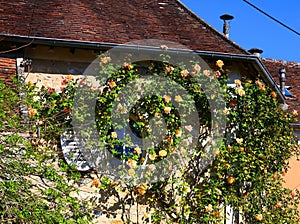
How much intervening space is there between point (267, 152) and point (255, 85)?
120 centimetres

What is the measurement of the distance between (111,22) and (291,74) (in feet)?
30.3

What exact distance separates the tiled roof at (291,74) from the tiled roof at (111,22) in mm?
5331

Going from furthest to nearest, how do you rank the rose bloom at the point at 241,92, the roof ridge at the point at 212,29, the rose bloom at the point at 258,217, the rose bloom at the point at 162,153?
the roof ridge at the point at 212,29
the rose bloom at the point at 258,217
the rose bloom at the point at 241,92
the rose bloom at the point at 162,153

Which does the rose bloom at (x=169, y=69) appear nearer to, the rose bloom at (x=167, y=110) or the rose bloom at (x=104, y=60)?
the rose bloom at (x=167, y=110)

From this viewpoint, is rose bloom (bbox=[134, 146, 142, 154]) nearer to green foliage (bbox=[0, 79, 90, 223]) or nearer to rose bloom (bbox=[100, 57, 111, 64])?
green foliage (bbox=[0, 79, 90, 223])

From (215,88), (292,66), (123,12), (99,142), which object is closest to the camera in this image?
(99,142)

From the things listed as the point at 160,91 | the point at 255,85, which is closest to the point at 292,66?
the point at 255,85

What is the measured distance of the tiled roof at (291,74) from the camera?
15.9 metres

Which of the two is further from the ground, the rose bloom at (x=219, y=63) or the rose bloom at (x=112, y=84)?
the rose bloom at (x=219, y=63)

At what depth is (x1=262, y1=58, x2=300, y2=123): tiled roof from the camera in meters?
15.9

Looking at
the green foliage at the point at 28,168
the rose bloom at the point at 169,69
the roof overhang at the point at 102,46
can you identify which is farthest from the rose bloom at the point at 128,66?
the green foliage at the point at 28,168

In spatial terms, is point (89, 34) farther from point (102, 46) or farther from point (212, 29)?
point (212, 29)

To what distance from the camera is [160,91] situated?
9422 mm

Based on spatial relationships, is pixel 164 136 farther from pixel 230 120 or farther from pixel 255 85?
pixel 255 85
